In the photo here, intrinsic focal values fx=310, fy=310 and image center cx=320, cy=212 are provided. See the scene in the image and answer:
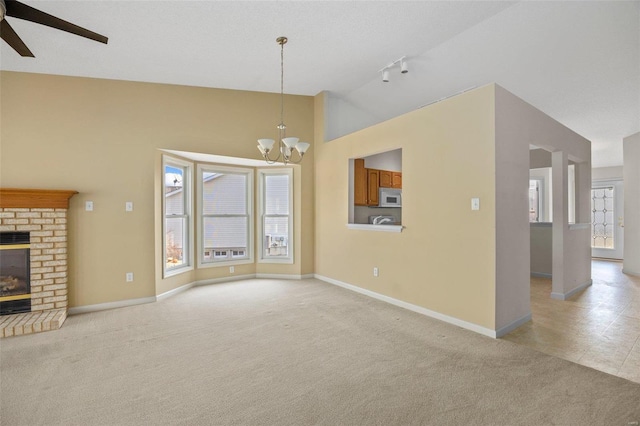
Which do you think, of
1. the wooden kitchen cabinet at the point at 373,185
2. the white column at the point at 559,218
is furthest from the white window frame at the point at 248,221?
the white column at the point at 559,218

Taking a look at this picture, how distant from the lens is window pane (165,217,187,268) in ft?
15.8

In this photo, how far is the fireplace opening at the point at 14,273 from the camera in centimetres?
349

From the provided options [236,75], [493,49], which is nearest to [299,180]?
[236,75]

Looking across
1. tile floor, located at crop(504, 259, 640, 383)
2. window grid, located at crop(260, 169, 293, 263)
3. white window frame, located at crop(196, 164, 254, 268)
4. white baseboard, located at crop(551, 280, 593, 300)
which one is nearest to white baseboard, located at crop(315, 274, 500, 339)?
tile floor, located at crop(504, 259, 640, 383)

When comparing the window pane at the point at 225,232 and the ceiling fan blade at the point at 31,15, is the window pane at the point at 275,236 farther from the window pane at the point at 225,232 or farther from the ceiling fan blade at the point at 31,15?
the ceiling fan blade at the point at 31,15

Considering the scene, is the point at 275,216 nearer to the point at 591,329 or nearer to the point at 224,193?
the point at 224,193

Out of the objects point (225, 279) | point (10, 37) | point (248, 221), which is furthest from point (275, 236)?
point (10, 37)

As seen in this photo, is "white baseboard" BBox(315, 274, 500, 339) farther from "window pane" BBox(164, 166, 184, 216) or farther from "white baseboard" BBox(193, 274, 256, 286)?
"window pane" BBox(164, 166, 184, 216)

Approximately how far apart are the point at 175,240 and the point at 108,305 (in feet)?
4.17

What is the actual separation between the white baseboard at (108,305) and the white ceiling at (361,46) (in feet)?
9.59

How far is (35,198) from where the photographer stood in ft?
11.6

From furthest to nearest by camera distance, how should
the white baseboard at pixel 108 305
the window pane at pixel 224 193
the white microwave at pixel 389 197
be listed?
the white microwave at pixel 389 197, the window pane at pixel 224 193, the white baseboard at pixel 108 305

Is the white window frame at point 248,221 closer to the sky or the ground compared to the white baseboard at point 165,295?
closer to the sky

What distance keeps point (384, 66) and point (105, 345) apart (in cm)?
476
